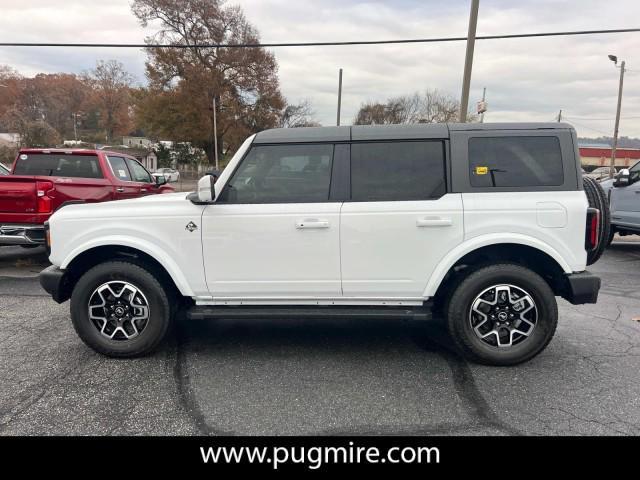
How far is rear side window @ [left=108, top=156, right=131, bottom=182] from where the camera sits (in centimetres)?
784

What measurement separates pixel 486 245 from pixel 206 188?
223 centimetres

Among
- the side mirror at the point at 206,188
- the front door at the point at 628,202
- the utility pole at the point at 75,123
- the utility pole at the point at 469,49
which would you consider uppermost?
the utility pole at the point at 75,123

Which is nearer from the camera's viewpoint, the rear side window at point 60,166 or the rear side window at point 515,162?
the rear side window at point 515,162

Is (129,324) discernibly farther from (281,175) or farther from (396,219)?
(396,219)

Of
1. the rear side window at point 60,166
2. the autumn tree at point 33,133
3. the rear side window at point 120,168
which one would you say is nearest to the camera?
Result: the rear side window at point 60,166

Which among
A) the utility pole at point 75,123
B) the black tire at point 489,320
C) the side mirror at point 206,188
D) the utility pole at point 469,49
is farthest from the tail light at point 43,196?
the utility pole at point 75,123

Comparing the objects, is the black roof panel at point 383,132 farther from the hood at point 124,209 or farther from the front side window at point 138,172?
the front side window at point 138,172

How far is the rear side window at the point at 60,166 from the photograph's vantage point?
299 inches

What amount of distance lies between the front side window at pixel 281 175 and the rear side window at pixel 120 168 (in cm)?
517

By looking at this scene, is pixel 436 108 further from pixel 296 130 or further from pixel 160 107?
pixel 296 130

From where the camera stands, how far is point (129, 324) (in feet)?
12.1

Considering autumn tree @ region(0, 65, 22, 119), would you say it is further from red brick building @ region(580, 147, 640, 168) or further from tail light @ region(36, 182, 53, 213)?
red brick building @ region(580, 147, 640, 168)

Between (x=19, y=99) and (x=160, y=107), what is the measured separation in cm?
4455

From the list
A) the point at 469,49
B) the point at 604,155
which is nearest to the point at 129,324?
the point at 469,49
